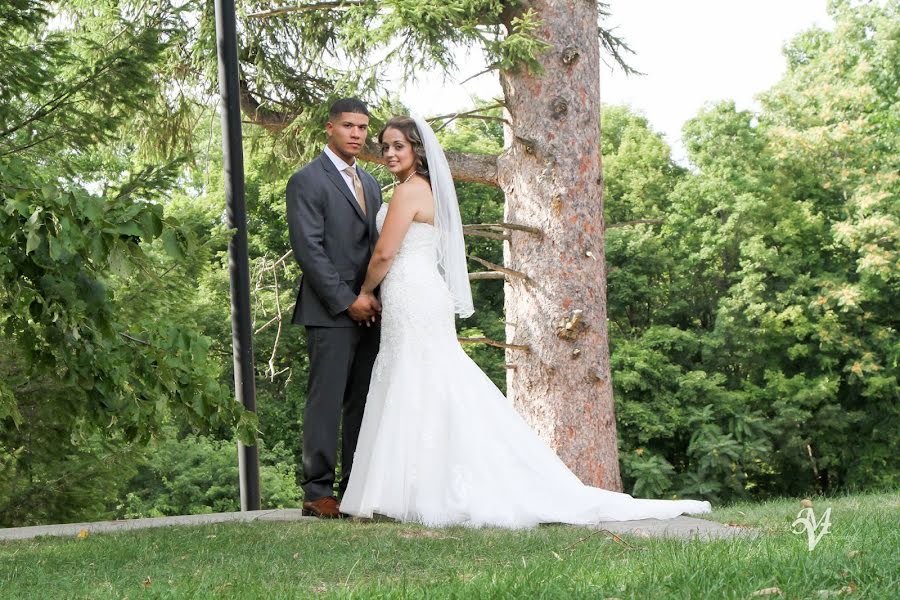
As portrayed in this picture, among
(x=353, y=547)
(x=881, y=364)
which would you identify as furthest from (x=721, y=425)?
(x=353, y=547)

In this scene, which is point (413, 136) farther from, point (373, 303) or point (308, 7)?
point (308, 7)

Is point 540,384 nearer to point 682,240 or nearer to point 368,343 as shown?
point 368,343

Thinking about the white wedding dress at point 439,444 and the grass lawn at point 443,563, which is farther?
the white wedding dress at point 439,444

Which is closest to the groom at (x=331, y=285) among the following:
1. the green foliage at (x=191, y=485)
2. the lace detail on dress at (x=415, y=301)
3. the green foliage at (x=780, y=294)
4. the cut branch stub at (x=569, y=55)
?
the lace detail on dress at (x=415, y=301)

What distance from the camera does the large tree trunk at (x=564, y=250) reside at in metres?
8.95

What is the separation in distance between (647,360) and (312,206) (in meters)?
21.0

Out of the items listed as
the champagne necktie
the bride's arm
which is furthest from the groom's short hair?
the bride's arm

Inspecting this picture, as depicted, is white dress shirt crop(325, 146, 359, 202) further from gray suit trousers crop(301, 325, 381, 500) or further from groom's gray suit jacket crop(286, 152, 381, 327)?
gray suit trousers crop(301, 325, 381, 500)

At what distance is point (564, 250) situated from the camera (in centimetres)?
896

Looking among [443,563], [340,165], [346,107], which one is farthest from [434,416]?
[346,107]

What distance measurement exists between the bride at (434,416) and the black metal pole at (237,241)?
1108 mm

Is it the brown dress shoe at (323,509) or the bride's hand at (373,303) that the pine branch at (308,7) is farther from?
the brown dress shoe at (323,509)

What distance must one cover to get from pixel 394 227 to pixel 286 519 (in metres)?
1.75

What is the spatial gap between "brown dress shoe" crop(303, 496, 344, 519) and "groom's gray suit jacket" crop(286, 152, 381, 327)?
1000 millimetres
